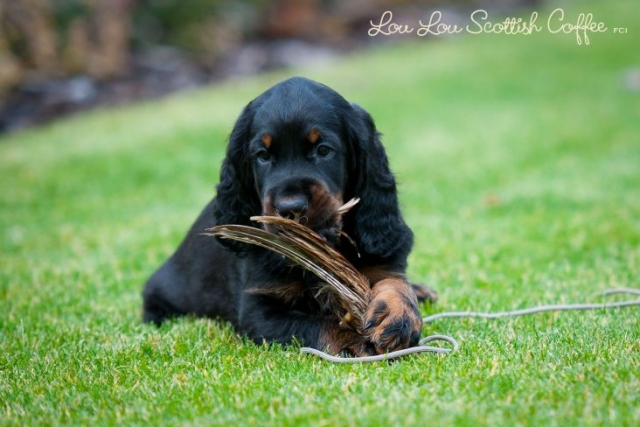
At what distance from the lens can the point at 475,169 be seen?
32.5 feet

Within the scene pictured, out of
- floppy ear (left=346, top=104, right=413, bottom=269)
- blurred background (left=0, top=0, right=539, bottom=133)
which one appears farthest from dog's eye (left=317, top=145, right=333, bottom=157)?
blurred background (left=0, top=0, right=539, bottom=133)

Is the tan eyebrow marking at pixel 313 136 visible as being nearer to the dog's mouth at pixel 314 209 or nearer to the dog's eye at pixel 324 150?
the dog's eye at pixel 324 150

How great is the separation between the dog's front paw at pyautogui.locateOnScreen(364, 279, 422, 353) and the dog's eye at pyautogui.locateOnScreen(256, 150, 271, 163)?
846 mm

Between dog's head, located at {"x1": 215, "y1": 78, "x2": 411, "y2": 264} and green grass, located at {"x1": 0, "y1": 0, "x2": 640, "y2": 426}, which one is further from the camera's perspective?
dog's head, located at {"x1": 215, "y1": 78, "x2": 411, "y2": 264}

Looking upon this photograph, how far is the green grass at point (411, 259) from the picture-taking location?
303 cm

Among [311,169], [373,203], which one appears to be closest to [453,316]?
[373,203]

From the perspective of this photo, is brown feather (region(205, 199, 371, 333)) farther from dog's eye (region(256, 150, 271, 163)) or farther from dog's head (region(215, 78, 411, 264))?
dog's eye (region(256, 150, 271, 163))

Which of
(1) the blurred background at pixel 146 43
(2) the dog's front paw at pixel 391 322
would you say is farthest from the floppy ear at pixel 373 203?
(1) the blurred background at pixel 146 43

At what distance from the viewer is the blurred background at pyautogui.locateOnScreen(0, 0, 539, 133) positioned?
14.8 meters

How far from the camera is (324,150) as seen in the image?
3.88 metres

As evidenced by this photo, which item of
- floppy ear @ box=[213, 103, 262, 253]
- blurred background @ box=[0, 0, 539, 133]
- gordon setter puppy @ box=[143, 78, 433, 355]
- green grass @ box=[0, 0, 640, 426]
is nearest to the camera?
green grass @ box=[0, 0, 640, 426]

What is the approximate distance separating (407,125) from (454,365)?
384 inches

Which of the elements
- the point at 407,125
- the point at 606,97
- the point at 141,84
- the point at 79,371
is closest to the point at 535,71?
the point at 606,97

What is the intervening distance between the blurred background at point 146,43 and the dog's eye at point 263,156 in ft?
35.6
